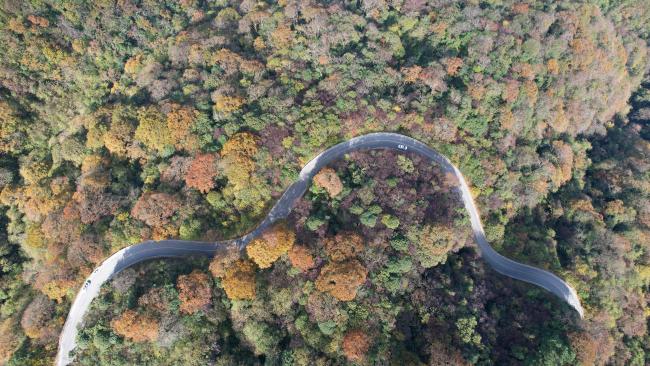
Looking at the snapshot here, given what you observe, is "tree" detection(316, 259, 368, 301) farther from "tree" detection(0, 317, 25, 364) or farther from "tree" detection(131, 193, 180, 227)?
"tree" detection(0, 317, 25, 364)

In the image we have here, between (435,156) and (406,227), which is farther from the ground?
(435,156)

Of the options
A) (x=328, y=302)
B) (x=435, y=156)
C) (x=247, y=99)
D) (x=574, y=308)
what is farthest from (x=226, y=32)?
(x=574, y=308)

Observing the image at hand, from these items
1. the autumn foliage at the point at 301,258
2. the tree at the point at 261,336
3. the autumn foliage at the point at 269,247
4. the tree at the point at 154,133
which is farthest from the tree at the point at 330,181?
the tree at the point at 154,133

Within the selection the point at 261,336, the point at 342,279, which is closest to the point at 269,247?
the point at 342,279

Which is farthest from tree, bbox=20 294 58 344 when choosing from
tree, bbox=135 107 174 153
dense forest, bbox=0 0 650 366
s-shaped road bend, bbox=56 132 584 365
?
tree, bbox=135 107 174 153

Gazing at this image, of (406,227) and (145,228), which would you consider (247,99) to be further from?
(406,227)

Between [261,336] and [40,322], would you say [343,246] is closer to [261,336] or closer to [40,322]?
[261,336]
